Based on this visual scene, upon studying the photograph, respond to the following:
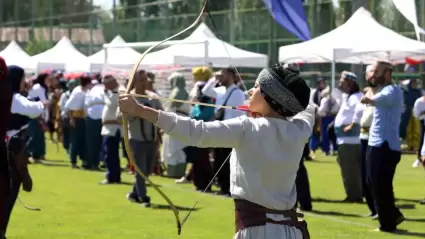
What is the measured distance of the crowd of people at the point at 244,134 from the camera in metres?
6.04

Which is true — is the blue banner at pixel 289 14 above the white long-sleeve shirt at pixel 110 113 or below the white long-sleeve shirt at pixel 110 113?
above

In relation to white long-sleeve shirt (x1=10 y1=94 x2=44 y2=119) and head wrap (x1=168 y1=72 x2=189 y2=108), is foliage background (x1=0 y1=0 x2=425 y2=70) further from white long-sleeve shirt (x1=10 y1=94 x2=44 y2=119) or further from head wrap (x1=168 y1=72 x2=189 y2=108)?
white long-sleeve shirt (x1=10 y1=94 x2=44 y2=119)

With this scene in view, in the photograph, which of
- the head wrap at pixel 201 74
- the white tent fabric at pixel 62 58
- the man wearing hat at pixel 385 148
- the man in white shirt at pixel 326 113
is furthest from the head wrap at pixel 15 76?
the white tent fabric at pixel 62 58

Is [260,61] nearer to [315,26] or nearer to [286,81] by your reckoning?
[315,26]

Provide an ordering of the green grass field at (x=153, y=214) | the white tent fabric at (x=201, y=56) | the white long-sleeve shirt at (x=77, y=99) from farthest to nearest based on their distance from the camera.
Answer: the white tent fabric at (x=201, y=56) → the white long-sleeve shirt at (x=77, y=99) → the green grass field at (x=153, y=214)

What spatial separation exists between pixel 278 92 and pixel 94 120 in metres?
15.4

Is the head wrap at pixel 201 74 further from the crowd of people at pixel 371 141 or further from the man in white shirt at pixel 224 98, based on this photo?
the crowd of people at pixel 371 141

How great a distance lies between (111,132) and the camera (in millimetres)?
18703

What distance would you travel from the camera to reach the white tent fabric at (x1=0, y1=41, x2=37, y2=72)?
1380 inches

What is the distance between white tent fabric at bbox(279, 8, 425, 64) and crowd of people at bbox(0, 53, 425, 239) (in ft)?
3.99

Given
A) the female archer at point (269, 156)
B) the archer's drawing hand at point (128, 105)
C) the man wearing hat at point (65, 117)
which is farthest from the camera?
the man wearing hat at point (65, 117)

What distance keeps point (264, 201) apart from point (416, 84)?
23498mm

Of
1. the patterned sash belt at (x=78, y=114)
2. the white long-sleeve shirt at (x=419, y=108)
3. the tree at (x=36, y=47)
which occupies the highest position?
the white long-sleeve shirt at (x=419, y=108)

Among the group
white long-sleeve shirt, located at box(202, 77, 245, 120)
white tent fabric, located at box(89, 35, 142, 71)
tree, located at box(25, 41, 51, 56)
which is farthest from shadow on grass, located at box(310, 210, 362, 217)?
tree, located at box(25, 41, 51, 56)
